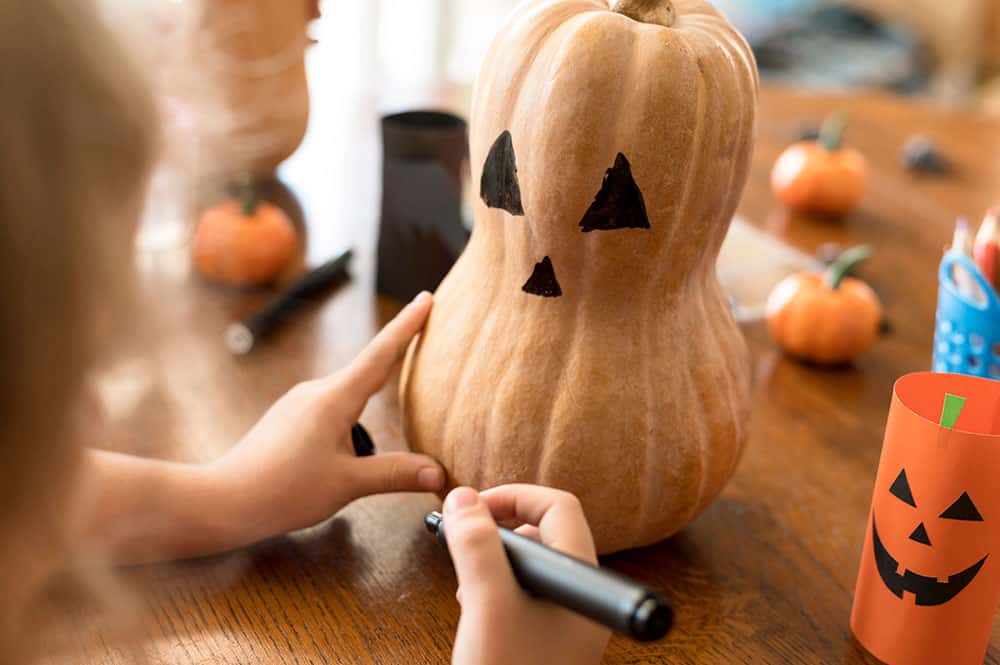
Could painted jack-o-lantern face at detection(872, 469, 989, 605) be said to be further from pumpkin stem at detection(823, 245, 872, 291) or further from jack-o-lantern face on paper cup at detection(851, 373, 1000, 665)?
pumpkin stem at detection(823, 245, 872, 291)

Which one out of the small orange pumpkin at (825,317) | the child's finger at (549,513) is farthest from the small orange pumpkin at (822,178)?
the child's finger at (549,513)

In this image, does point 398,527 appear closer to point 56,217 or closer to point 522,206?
point 522,206

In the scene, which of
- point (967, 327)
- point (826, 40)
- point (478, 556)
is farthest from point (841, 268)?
point (826, 40)

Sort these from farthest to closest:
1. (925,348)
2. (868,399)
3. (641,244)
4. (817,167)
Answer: (817,167), (925,348), (868,399), (641,244)

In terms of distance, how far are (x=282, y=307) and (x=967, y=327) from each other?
27.0 inches

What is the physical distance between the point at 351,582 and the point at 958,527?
0.41m

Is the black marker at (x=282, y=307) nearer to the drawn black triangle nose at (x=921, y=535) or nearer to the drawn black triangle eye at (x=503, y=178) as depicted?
the drawn black triangle eye at (x=503, y=178)

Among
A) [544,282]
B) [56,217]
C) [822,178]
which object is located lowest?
[822,178]

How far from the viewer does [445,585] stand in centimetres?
79

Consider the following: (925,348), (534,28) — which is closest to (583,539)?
(534,28)

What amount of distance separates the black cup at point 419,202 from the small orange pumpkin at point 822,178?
1.91 ft

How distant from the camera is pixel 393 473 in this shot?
0.82 m

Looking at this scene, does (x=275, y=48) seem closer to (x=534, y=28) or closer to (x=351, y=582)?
(x=534, y=28)

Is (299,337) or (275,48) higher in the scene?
(275,48)
